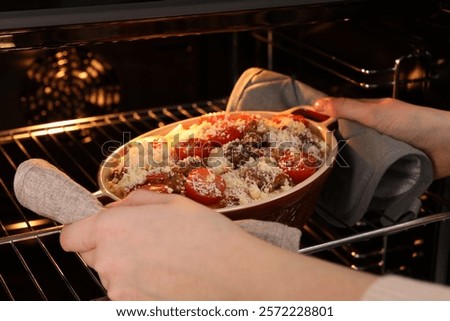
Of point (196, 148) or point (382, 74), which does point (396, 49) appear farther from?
point (196, 148)

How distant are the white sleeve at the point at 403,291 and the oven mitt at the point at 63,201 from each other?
0.13 meters

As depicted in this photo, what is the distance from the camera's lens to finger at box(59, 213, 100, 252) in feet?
2.10

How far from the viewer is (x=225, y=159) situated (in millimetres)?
859

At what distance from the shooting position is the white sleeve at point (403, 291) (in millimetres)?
549

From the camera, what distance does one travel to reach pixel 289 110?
1.00 m

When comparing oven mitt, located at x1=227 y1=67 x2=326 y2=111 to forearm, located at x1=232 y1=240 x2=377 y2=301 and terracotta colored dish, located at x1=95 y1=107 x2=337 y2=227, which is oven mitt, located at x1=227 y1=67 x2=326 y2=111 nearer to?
terracotta colored dish, located at x1=95 y1=107 x2=337 y2=227

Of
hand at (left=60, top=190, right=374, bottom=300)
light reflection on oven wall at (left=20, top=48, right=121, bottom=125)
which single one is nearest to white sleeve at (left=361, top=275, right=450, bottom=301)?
hand at (left=60, top=190, right=374, bottom=300)

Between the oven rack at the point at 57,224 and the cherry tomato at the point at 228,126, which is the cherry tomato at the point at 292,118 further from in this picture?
the oven rack at the point at 57,224

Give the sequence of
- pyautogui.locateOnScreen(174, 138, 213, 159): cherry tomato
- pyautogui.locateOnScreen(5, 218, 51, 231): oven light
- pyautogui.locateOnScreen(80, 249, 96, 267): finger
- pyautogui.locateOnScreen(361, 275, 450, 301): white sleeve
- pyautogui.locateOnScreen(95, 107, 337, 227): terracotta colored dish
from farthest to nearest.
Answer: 1. pyautogui.locateOnScreen(5, 218, 51, 231): oven light
2. pyautogui.locateOnScreen(174, 138, 213, 159): cherry tomato
3. pyautogui.locateOnScreen(95, 107, 337, 227): terracotta colored dish
4. pyautogui.locateOnScreen(80, 249, 96, 267): finger
5. pyautogui.locateOnScreen(361, 275, 450, 301): white sleeve

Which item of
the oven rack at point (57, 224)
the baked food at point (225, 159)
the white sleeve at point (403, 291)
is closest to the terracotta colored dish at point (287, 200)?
the baked food at point (225, 159)

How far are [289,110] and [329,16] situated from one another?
22cm

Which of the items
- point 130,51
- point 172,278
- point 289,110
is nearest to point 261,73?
point 289,110

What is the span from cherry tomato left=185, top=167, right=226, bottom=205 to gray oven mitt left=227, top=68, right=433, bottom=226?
22 cm

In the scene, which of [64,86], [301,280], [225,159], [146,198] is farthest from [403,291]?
[64,86]
